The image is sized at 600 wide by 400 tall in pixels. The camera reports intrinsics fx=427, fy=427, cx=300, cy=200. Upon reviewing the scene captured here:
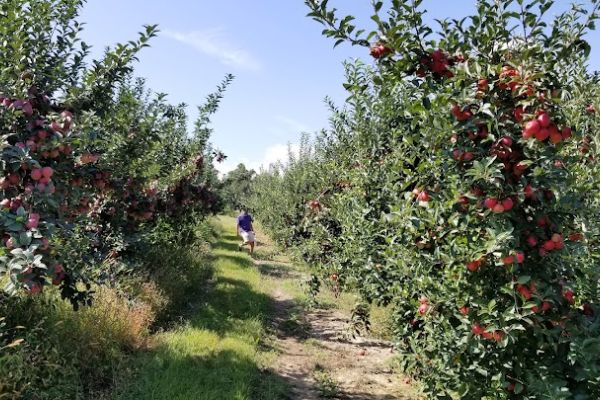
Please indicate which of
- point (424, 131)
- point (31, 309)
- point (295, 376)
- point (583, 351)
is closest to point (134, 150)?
point (31, 309)

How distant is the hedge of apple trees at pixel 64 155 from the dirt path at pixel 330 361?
9.33 feet

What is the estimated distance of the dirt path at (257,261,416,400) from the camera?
537cm

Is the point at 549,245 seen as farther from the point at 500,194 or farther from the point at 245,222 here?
the point at 245,222

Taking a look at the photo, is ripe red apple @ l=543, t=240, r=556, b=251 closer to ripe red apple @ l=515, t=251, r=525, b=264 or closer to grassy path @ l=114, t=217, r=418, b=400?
ripe red apple @ l=515, t=251, r=525, b=264

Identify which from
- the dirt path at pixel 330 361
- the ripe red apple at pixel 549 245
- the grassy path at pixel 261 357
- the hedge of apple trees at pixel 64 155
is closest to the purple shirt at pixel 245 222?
the grassy path at pixel 261 357

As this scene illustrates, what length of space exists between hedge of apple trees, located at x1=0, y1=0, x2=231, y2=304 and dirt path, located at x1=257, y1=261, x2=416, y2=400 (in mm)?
2844

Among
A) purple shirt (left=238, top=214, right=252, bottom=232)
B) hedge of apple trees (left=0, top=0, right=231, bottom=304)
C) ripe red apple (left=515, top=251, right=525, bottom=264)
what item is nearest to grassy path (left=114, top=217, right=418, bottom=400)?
hedge of apple trees (left=0, top=0, right=231, bottom=304)

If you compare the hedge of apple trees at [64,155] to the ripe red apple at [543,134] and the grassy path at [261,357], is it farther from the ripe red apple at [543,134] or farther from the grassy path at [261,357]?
the ripe red apple at [543,134]

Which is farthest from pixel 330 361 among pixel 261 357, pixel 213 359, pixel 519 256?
pixel 519 256

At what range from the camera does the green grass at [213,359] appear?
454 centimetres

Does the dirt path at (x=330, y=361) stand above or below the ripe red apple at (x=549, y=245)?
below

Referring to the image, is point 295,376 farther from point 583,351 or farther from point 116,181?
point 583,351

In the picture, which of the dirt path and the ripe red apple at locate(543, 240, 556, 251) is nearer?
the ripe red apple at locate(543, 240, 556, 251)

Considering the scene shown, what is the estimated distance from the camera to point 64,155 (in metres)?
3.93
